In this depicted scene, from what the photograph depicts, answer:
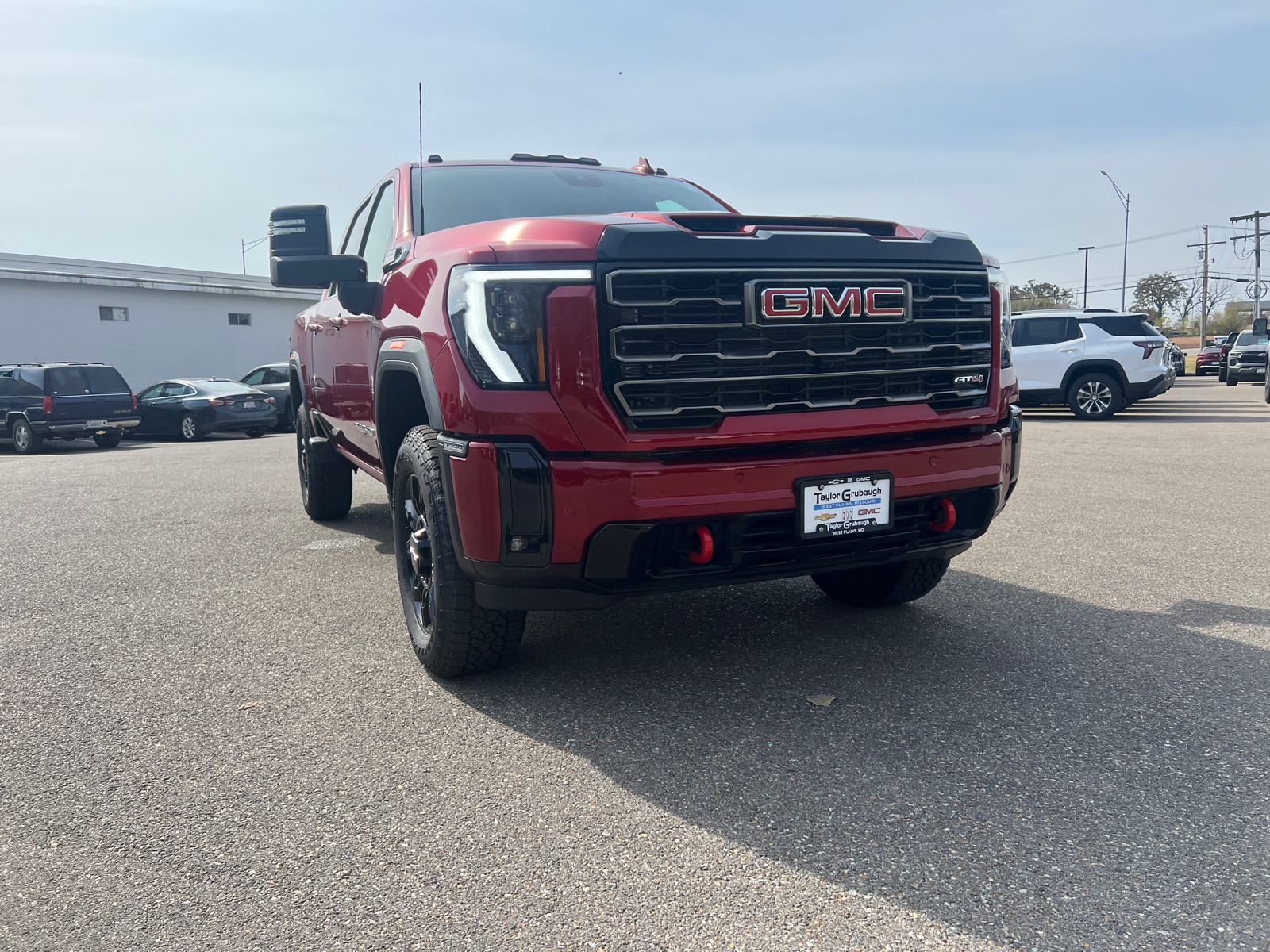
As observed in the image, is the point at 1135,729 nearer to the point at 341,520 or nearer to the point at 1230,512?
the point at 1230,512

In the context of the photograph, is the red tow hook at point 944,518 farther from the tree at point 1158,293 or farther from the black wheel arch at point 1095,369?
the tree at point 1158,293

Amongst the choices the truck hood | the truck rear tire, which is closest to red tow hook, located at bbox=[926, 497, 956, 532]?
the truck hood

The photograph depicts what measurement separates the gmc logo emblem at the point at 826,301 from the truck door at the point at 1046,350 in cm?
1381

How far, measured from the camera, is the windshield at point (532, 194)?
169 inches

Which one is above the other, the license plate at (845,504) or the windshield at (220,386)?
the license plate at (845,504)

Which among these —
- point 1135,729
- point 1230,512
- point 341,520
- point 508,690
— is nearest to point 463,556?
point 508,690

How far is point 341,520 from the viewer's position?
23.5 ft

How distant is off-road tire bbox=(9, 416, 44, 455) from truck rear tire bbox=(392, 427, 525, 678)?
53.8ft

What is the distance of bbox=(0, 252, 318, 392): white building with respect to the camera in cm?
2495

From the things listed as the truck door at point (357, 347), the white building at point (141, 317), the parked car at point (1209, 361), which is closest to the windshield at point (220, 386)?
the white building at point (141, 317)

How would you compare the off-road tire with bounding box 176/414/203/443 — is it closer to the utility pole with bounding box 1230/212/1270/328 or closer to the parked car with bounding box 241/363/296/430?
the parked car with bounding box 241/363/296/430

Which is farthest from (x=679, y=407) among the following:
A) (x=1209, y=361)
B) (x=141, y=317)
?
(x=1209, y=361)

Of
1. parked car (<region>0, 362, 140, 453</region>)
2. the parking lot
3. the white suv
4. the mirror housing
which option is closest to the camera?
the parking lot

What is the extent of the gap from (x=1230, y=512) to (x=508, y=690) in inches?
223
